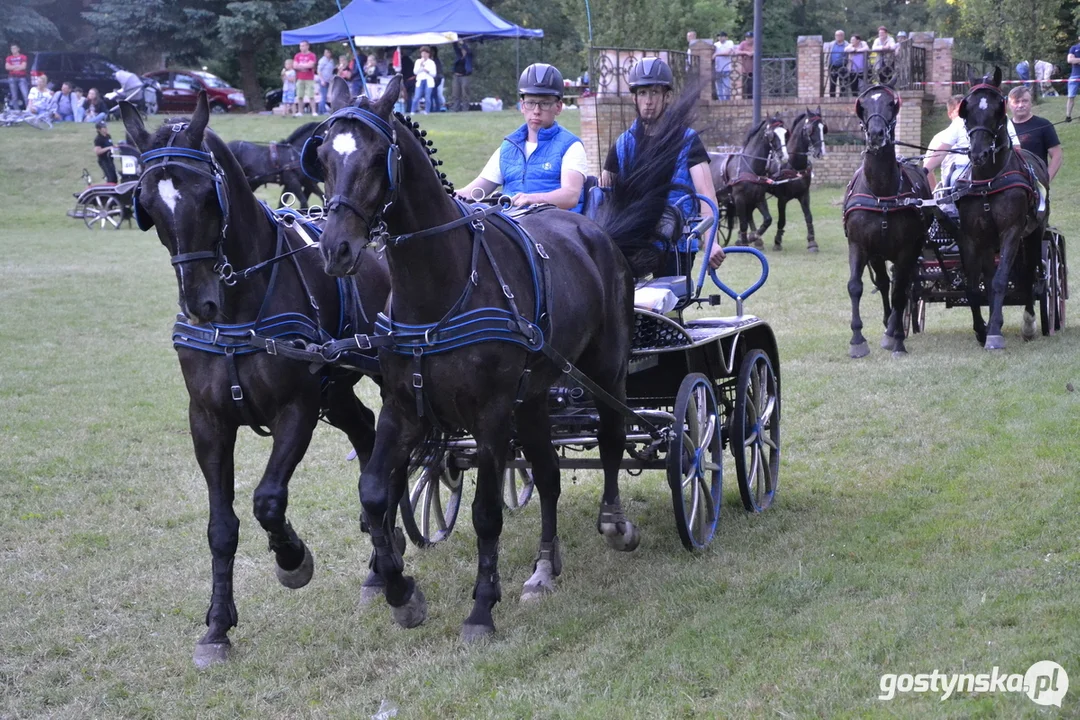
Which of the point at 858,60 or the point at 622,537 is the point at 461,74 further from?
the point at 622,537

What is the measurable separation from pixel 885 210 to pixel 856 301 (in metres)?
1.00

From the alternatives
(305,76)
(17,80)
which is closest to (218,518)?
(305,76)

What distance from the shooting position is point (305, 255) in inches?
198

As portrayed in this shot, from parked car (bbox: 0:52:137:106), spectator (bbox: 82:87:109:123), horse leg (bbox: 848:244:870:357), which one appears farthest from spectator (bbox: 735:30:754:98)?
parked car (bbox: 0:52:137:106)

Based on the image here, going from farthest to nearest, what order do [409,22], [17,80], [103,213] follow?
1. [17,80]
2. [409,22]
3. [103,213]

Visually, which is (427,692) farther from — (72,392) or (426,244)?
(72,392)

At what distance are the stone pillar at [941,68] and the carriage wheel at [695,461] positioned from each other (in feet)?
77.4

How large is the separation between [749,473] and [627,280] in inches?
55.0

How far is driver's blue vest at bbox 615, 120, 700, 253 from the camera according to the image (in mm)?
6234

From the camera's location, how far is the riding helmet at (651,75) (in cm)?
652

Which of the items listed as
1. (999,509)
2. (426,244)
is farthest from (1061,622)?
(426,244)

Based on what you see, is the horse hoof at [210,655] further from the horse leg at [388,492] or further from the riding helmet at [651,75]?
the riding helmet at [651,75]

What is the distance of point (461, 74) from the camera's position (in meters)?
34.4

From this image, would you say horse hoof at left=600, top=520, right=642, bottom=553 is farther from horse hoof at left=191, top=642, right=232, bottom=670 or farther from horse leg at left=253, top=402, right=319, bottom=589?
horse hoof at left=191, top=642, right=232, bottom=670
